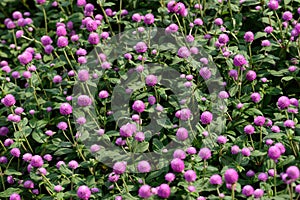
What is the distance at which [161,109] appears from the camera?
11.5ft

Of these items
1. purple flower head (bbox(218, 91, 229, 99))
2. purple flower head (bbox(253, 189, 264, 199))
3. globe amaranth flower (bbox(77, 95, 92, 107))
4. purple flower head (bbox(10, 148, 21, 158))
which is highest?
globe amaranth flower (bbox(77, 95, 92, 107))

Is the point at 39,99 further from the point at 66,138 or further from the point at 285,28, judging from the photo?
the point at 285,28

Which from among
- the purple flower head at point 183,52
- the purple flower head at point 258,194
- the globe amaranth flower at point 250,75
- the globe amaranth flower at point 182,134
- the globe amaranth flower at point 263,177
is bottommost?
the globe amaranth flower at point 263,177

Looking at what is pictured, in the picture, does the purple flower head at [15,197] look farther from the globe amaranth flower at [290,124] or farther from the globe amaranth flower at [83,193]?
the globe amaranth flower at [290,124]

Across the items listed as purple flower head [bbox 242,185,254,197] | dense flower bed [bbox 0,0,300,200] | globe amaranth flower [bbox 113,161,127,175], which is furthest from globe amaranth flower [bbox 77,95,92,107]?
purple flower head [bbox 242,185,254,197]

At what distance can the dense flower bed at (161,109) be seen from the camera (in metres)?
3.11

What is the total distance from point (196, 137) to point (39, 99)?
136 centimetres

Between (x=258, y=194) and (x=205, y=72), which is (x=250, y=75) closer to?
(x=205, y=72)

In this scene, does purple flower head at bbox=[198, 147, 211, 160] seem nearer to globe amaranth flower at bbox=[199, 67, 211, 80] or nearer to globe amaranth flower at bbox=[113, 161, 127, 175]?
globe amaranth flower at bbox=[113, 161, 127, 175]

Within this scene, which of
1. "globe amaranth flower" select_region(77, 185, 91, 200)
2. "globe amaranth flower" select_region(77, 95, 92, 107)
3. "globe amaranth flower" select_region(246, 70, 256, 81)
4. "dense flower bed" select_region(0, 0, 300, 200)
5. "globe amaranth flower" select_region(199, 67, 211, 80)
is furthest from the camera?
"globe amaranth flower" select_region(199, 67, 211, 80)

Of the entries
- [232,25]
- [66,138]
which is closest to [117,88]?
[66,138]

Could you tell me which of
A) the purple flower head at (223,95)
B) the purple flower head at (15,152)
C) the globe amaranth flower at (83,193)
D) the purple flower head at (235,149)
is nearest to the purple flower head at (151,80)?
the purple flower head at (223,95)

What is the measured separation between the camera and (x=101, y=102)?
12.8 ft

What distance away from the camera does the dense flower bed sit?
10.2ft
